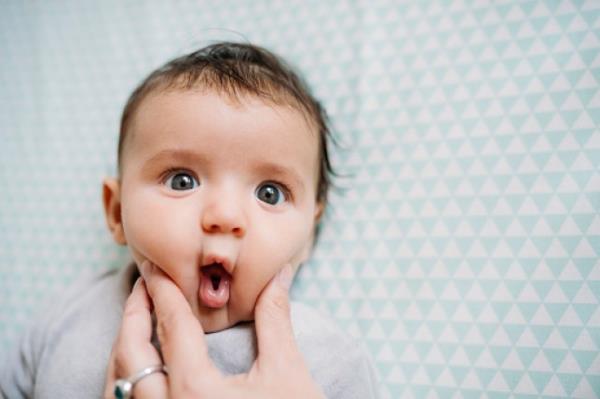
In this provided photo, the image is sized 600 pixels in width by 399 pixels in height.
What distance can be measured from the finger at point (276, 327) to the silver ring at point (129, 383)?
0.16 meters

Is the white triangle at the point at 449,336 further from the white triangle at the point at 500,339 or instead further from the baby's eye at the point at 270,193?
the baby's eye at the point at 270,193

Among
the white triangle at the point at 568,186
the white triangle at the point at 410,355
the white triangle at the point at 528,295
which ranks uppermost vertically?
the white triangle at the point at 568,186

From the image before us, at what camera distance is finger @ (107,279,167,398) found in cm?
68

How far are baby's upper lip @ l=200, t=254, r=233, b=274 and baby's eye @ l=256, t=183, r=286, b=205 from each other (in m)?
0.15

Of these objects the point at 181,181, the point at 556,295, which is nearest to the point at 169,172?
the point at 181,181

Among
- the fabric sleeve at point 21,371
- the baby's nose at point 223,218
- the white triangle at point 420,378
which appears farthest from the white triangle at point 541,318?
the fabric sleeve at point 21,371

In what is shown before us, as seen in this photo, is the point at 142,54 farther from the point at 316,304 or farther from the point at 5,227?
the point at 316,304

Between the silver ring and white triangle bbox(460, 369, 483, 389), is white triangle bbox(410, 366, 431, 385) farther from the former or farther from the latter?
the silver ring

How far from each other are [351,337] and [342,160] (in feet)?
1.29

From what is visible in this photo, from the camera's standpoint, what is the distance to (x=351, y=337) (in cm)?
97

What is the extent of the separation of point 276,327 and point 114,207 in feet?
1.48

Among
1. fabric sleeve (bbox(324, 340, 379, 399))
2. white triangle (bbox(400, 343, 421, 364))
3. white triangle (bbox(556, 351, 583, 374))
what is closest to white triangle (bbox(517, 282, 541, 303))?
white triangle (bbox(556, 351, 583, 374))

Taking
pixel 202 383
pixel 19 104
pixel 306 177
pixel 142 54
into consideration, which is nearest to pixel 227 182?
pixel 306 177

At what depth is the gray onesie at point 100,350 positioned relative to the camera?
33.5 inches
